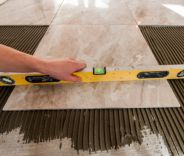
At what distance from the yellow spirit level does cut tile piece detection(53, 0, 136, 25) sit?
649mm

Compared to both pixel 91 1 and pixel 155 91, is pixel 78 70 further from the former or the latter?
pixel 91 1

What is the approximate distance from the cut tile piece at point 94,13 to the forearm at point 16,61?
0.77 m

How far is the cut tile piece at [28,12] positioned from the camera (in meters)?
1.34

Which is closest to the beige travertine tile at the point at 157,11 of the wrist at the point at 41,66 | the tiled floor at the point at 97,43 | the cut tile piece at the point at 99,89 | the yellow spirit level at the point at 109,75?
the tiled floor at the point at 97,43

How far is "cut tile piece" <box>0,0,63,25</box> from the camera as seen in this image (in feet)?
4.40

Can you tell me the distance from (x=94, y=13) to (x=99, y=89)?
0.92 meters

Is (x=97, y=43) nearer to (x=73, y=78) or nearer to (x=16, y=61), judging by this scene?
(x=73, y=78)

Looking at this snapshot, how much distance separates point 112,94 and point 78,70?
19cm

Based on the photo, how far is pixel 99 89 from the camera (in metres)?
0.78

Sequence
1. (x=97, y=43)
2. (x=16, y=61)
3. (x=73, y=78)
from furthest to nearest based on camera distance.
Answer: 1. (x=97, y=43)
2. (x=73, y=78)
3. (x=16, y=61)

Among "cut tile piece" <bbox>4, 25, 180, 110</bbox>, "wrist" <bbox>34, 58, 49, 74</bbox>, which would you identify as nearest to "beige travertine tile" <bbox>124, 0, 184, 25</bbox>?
"cut tile piece" <bbox>4, 25, 180, 110</bbox>

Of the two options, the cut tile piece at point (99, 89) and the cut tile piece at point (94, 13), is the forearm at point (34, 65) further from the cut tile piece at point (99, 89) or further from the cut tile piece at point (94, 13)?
the cut tile piece at point (94, 13)

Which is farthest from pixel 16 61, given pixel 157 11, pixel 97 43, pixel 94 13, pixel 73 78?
pixel 157 11

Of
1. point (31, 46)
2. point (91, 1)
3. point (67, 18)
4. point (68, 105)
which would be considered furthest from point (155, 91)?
point (91, 1)
